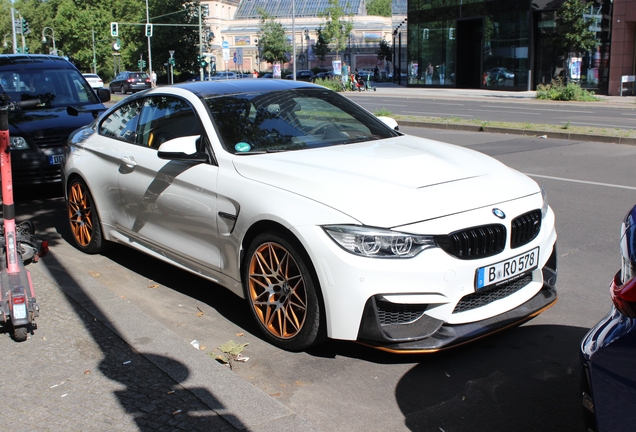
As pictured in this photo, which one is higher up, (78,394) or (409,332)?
(409,332)

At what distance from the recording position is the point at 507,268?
395 cm

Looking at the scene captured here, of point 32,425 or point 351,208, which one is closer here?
point 32,425

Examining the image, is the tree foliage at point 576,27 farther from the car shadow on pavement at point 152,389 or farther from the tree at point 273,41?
the tree at point 273,41

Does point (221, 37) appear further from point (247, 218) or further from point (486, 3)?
point (247, 218)

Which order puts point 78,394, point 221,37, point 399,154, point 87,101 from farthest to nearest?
point 221,37 < point 87,101 < point 399,154 < point 78,394

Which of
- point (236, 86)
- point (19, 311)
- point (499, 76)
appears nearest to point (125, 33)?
point (499, 76)

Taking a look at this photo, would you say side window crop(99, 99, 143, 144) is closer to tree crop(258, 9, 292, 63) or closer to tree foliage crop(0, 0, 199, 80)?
tree foliage crop(0, 0, 199, 80)

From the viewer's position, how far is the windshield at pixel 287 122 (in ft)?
16.0

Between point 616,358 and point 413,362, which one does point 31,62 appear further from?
point 616,358


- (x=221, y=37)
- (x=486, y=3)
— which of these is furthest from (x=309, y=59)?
(x=486, y=3)

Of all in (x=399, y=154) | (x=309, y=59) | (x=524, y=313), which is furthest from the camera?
(x=309, y=59)

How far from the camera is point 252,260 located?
431cm

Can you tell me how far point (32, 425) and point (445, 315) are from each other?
209 centimetres

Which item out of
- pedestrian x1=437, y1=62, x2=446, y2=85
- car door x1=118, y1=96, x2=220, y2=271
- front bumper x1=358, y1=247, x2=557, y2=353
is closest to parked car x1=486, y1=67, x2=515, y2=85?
pedestrian x1=437, y1=62, x2=446, y2=85
